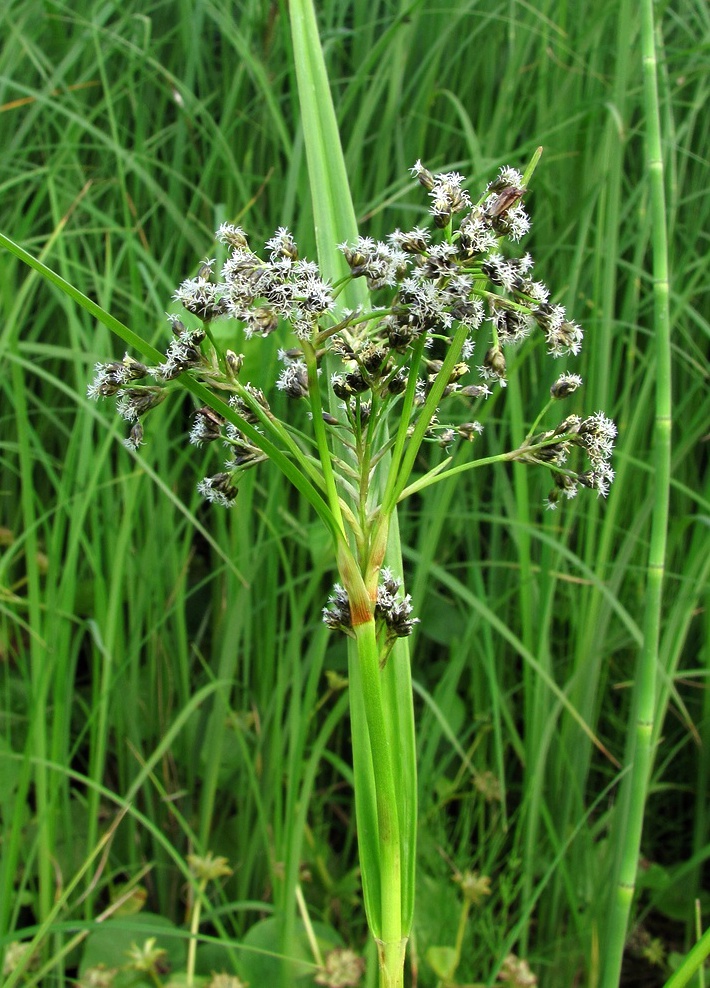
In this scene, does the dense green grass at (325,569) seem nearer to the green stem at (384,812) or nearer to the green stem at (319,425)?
the green stem at (384,812)

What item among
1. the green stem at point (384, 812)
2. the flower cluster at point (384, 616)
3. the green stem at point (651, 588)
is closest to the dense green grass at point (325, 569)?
the green stem at point (651, 588)

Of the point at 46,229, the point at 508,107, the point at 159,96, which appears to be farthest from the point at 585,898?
the point at 159,96

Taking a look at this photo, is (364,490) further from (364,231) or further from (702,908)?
(702,908)

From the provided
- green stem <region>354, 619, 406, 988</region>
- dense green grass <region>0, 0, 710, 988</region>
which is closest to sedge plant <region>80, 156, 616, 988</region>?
green stem <region>354, 619, 406, 988</region>

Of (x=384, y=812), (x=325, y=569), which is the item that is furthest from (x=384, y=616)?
(x=325, y=569)

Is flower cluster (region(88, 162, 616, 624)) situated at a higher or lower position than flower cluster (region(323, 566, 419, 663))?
higher

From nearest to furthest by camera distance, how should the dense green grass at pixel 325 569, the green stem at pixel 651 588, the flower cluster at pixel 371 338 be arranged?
1. the flower cluster at pixel 371 338
2. the green stem at pixel 651 588
3. the dense green grass at pixel 325 569

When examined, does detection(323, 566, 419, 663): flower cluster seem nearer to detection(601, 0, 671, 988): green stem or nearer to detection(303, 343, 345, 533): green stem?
detection(303, 343, 345, 533): green stem

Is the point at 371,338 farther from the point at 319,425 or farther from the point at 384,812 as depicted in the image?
the point at 384,812

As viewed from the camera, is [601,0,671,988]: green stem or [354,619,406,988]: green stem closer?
[354,619,406,988]: green stem
